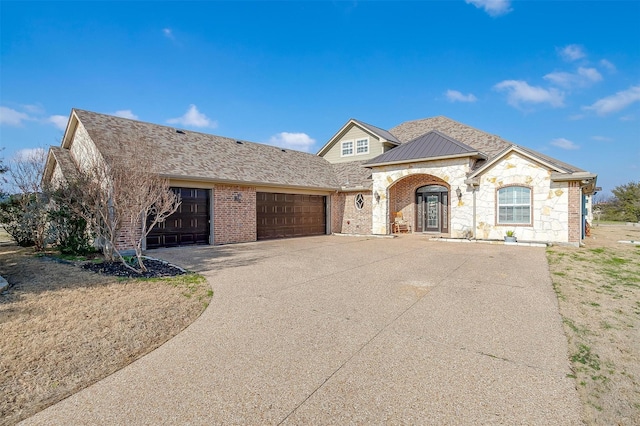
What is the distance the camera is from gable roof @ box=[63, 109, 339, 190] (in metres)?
12.7

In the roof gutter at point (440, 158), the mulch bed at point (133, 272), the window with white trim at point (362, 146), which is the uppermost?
the window with white trim at point (362, 146)

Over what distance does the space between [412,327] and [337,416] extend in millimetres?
2265

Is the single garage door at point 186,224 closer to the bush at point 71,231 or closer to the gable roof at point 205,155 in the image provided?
the gable roof at point 205,155

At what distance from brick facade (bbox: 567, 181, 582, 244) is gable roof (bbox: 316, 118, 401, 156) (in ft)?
33.7

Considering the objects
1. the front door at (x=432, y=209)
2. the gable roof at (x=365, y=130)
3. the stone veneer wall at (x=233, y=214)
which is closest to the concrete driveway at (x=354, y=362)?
the stone veneer wall at (x=233, y=214)

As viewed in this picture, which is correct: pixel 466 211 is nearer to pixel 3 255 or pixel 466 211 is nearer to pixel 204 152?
pixel 204 152

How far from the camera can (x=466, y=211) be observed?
15273mm

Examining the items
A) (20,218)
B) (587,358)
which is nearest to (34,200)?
(20,218)

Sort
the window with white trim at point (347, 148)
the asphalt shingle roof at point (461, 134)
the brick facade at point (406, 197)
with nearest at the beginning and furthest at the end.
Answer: the asphalt shingle roof at point (461, 134) → the brick facade at point (406, 197) → the window with white trim at point (347, 148)

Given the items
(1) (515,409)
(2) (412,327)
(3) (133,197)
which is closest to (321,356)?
(2) (412,327)

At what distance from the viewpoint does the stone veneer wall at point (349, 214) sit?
19.0m

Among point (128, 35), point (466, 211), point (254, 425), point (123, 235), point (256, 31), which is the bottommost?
point (254, 425)

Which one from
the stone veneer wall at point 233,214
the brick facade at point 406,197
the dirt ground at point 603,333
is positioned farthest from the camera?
the brick facade at point 406,197

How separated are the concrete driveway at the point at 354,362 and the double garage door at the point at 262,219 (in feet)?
23.3
